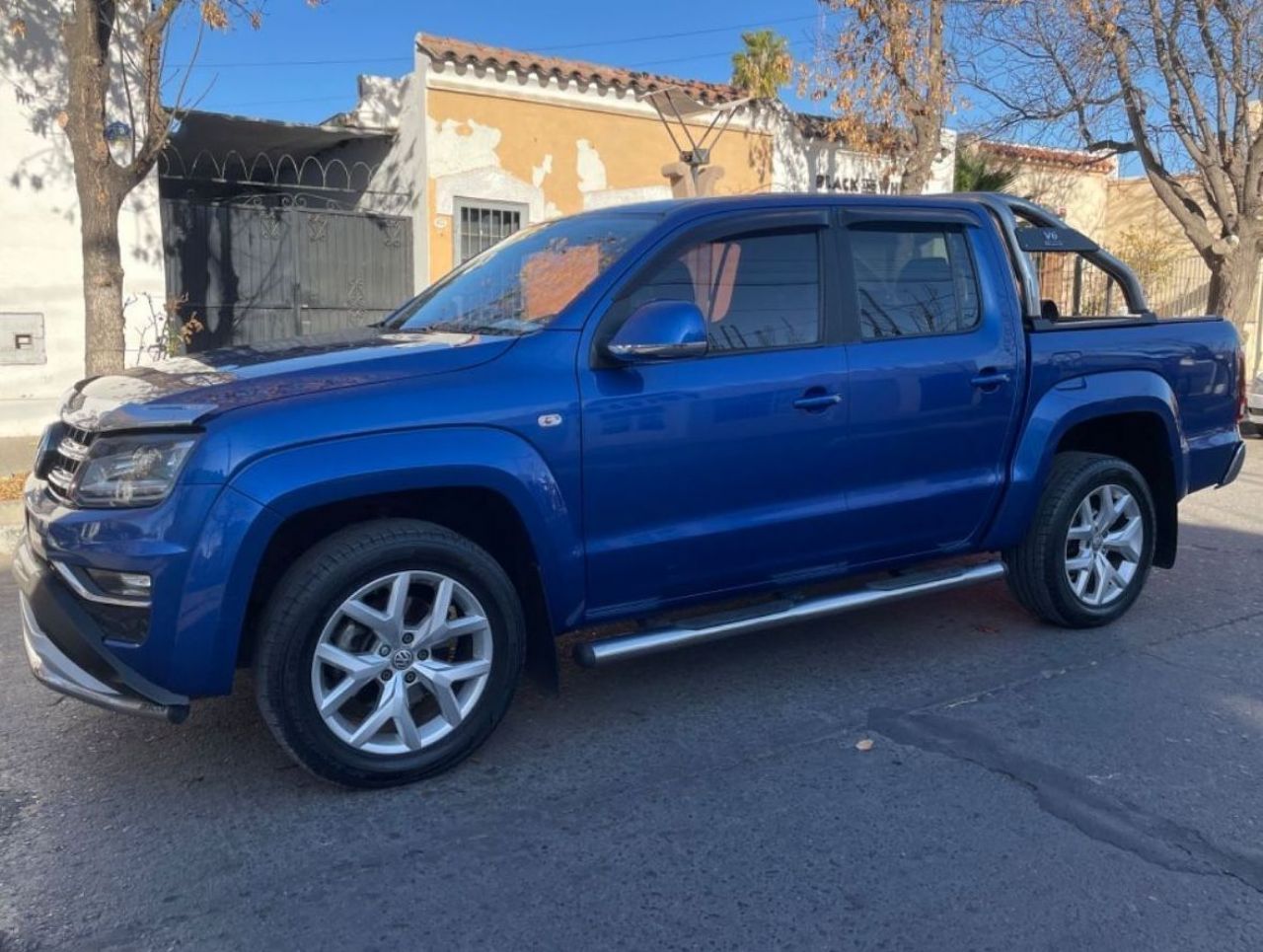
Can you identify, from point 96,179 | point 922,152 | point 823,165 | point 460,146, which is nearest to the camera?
point 96,179

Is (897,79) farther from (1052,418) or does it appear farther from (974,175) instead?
(1052,418)

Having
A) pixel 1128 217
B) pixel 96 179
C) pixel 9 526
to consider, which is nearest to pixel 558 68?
pixel 96 179

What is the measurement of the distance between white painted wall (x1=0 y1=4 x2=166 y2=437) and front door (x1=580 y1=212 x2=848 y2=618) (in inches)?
313

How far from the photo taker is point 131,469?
127 inches

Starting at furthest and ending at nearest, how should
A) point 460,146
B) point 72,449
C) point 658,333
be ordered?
1. point 460,146
2. point 658,333
3. point 72,449

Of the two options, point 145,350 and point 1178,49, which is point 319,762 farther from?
point 1178,49

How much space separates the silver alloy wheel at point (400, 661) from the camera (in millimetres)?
3416

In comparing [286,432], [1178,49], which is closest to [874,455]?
[286,432]

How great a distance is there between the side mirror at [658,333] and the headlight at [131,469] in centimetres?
140

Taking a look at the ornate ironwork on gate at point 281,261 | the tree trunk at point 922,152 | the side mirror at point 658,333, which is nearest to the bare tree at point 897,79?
the tree trunk at point 922,152

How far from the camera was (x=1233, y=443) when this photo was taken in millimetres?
5668

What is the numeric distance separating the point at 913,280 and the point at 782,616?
1595mm

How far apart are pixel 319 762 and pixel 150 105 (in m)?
6.53

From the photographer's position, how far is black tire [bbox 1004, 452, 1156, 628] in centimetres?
503
